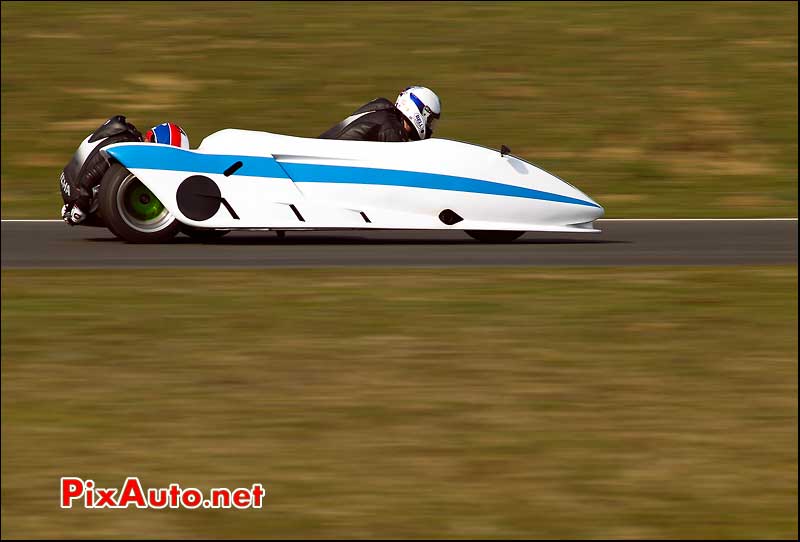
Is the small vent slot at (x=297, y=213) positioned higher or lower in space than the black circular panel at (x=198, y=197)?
lower

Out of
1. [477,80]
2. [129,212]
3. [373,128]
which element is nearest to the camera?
[129,212]

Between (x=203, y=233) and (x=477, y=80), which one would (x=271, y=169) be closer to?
(x=203, y=233)

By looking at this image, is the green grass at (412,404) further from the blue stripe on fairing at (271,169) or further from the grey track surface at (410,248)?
the blue stripe on fairing at (271,169)

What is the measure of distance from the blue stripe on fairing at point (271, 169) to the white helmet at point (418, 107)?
856 millimetres

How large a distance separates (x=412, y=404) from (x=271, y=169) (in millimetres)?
A: 4501

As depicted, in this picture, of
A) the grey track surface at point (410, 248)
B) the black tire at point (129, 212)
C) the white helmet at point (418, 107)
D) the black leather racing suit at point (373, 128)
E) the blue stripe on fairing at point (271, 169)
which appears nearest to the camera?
the grey track surface at point (410, 248)

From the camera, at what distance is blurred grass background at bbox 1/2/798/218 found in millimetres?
15648

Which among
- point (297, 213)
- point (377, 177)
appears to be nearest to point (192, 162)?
point (297, 213)

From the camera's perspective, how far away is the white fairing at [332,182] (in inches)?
408

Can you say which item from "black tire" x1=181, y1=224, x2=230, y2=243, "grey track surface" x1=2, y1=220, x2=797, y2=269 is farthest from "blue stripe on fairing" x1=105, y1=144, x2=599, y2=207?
"black tire" x1=181, y1=224, x2=230, y2=243

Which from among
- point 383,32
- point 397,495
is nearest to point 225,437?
point 397,495

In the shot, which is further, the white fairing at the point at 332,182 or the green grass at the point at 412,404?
the white fairing at the point at 332,182

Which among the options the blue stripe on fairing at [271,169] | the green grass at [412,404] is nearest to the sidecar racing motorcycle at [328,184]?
the blue stripe on fairing at [271,169]

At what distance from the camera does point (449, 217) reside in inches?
412
